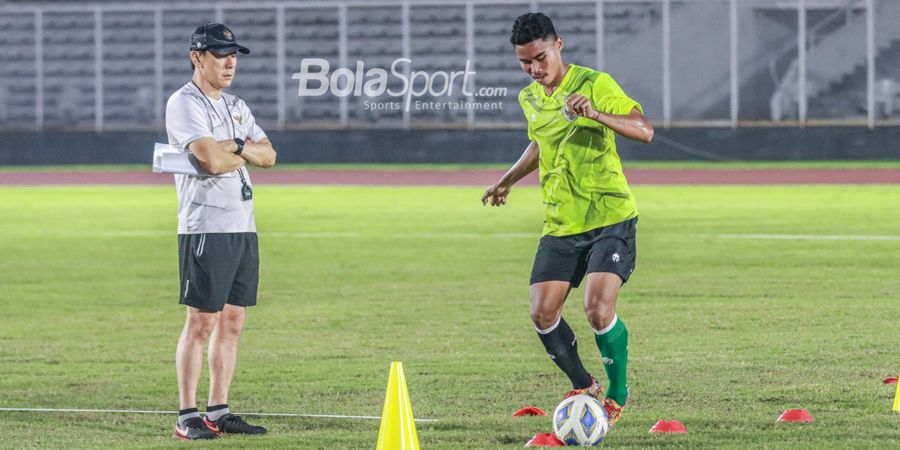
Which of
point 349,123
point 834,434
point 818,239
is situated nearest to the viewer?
point 834,434

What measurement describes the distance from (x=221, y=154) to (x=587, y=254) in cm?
190

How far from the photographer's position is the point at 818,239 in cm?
1903

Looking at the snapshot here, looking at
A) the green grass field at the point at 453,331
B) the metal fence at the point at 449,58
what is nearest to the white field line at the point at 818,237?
the green grass field at the point at 453,331

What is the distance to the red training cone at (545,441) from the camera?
7.13 meters

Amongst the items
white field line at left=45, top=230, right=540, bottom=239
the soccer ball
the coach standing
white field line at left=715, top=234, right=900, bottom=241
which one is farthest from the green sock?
white field line at left=45, top=230, right=540, bottom=239

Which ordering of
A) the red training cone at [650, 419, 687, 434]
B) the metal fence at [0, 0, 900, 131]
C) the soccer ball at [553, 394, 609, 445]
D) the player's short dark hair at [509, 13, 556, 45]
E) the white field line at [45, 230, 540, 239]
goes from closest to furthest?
the soccer ball at [553, 394, 609, 445] → the red training cone at [650, 419, 687, 434] → the player's short dark hair at [509, 13, 556, 45] → the white field line at [45, 230, 540, 239] → the metal fence at [0, 0, 900, 131]

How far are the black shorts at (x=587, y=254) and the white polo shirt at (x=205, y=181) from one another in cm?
148

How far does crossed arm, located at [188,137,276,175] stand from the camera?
738cm

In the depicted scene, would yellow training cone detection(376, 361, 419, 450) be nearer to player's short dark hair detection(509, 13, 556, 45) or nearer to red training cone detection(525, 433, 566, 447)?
red training cone detection(525, 433, 566, 447)

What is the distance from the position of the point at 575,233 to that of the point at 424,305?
5.59m

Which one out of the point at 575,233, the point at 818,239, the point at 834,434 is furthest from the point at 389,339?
the point at 818,239

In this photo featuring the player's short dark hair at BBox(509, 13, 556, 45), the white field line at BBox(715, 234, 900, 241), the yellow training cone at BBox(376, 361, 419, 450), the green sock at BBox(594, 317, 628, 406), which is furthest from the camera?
the white field line at BBox(715, 234, 900, 241)

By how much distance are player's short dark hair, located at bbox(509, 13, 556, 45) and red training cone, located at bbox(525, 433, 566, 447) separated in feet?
6.22

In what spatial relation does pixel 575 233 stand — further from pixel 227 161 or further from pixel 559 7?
pixel 559 7
